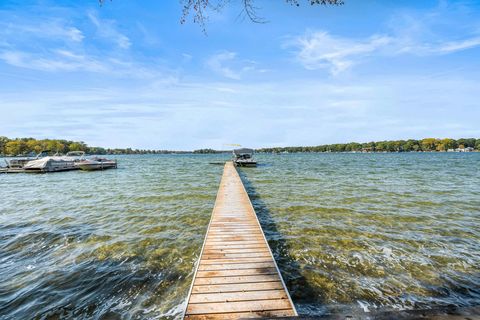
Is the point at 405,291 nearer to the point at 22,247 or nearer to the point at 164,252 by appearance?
the point at 164,252

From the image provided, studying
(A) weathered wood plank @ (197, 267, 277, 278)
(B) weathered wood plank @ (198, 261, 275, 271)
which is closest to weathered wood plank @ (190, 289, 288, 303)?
(A) weathered wood plank @ (197, 267, 277, 278)

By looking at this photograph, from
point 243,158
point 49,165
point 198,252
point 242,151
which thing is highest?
point 242,151

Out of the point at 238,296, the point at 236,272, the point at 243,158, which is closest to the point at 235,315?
the point at 238,296

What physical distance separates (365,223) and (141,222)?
9.44 meters

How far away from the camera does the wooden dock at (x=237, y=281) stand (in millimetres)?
3865

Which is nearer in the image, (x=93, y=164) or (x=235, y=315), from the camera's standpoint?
(x=235, y=315)

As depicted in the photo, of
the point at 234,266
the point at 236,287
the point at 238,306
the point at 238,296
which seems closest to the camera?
the point at 238,306

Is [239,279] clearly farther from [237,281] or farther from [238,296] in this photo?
[238,296]

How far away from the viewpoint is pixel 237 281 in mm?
4672

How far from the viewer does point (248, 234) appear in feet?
23.8

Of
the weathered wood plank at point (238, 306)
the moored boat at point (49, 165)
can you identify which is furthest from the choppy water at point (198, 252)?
the moored boat at point (49, 165)

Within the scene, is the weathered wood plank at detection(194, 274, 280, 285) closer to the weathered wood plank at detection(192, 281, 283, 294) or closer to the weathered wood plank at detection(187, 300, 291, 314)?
the weathered wood plank at detection(192, 281, 283, 294)

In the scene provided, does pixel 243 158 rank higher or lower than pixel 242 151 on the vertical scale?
lower

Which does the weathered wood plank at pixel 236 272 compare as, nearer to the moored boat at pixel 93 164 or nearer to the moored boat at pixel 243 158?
the moored boat at pixel 243 158
